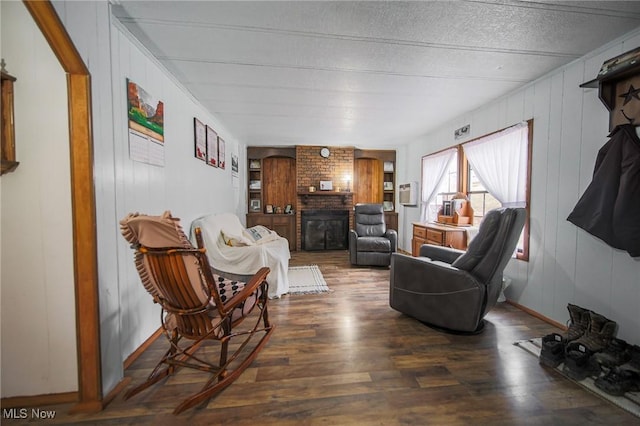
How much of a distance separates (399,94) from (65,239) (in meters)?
3.09

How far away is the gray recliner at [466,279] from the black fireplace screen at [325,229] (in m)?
3.32

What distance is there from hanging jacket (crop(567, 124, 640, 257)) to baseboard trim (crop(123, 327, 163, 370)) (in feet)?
11.6

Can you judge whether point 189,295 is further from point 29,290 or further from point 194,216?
point 194,216

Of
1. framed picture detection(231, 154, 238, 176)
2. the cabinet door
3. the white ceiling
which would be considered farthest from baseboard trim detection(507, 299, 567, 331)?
framed picture detection(231, 154, 238, 176)

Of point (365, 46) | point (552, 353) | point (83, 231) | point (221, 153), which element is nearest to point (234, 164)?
point (221, 153)

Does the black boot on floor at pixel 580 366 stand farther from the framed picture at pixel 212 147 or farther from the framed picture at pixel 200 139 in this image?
the framed picture at pixel 212 147

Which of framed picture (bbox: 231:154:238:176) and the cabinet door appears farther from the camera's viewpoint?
framed picture (bbox: 231:154:238:176)

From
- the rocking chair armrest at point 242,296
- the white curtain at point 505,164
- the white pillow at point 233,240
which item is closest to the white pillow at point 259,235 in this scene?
the white pillow at point 233,240

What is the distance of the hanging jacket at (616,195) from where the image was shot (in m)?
1.63

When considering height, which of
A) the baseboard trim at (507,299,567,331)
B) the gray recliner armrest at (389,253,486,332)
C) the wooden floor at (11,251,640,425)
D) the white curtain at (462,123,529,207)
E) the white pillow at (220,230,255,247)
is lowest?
the wooden floor at (11,251,640,425)

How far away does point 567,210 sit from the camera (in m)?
2.11

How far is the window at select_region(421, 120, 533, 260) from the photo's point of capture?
254 cm

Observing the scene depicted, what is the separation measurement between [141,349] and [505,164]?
393 cm

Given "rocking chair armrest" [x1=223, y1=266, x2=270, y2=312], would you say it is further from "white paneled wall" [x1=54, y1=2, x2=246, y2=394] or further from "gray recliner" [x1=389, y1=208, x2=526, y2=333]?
"gray recliner" [x1=389, y1=208, x2=526, y2=333]
